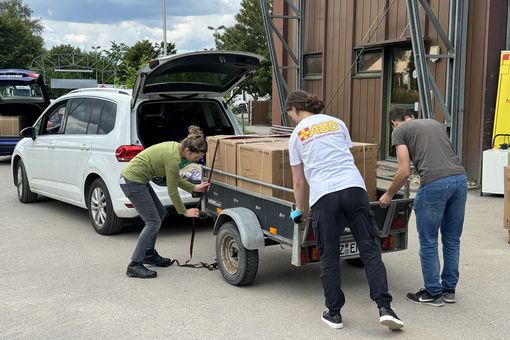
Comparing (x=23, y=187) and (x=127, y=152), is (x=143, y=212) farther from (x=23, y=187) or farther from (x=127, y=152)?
(x=23, y=187)

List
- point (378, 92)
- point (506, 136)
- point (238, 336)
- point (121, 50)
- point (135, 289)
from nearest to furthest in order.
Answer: point (238, 336) < point (135, 289) < point (506, 136) < point (378, 92) < point (121, 50)

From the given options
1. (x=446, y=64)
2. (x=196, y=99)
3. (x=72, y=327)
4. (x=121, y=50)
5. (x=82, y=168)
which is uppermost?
(x=121, y=50)

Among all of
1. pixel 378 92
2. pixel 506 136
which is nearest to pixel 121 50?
pixel 378 92

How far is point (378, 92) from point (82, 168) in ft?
27.0

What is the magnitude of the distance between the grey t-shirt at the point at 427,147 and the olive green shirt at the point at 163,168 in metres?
2.07

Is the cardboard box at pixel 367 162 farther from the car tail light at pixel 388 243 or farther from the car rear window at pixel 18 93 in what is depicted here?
the car rear window at pixel 18 93

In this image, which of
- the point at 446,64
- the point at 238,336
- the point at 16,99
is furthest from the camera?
the point at 16,99

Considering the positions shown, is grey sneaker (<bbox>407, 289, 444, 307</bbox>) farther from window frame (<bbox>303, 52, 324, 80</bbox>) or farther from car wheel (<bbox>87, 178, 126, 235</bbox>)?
window frame (<bbox>303, 52, 324, 80</bbox>)

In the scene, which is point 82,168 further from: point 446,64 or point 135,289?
point 446,64

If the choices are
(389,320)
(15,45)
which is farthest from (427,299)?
(15,45)

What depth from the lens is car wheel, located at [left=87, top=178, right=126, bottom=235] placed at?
286 inches

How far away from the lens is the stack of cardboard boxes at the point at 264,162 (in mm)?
5227

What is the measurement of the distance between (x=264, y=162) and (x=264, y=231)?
0.60 metres

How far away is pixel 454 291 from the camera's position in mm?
5137
